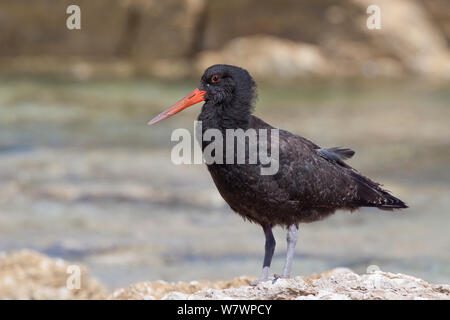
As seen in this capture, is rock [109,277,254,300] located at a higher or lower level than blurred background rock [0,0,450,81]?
lower

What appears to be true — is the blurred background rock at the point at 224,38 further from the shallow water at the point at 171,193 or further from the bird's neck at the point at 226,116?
the bird's neck at the point at 226,116

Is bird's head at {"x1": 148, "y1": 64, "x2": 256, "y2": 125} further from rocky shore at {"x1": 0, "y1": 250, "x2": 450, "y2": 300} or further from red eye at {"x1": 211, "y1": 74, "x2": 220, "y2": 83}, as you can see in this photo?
rocky shore at {"x1": 0, "y1": 250, "x2": 450, "y2": 300}

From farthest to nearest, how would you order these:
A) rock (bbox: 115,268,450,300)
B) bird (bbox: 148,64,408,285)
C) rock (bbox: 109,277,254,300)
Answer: rock (bbox: 109,277,254,300) → bird (bbox: 148,64,408,285) → rock (bbox: 115,268,450,300)

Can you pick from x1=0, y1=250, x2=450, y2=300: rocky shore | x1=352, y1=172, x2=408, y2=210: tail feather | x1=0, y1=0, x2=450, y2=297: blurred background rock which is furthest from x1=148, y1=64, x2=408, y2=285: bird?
x1=0, y1=0, x2=450, y2=297: blurred background rock

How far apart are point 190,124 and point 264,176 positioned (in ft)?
38.2

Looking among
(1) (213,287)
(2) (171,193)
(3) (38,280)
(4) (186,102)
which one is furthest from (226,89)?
(2) (171,193)

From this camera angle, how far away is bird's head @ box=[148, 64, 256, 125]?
18.2 feet

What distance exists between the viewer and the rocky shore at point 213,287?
4.45 metres

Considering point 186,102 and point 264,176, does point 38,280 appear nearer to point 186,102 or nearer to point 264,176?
point 186,102

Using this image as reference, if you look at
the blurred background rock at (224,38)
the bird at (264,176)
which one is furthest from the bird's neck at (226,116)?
the blurred background rock at (224,38)

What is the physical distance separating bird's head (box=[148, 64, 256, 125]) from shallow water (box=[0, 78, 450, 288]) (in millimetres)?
3317

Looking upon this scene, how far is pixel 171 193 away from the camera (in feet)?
37.8

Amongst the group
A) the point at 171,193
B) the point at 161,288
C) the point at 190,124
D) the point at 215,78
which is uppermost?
the point at 190,124

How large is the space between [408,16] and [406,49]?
3.82 ft
